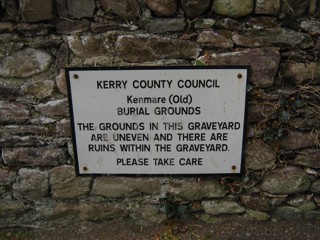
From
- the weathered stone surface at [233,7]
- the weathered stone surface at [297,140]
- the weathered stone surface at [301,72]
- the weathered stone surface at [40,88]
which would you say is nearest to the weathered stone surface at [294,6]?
the weathered stone surface at [233,7]

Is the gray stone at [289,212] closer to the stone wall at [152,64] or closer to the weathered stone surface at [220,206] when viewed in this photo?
the stone wall at [152,64]

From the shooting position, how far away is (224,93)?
84.8 inches

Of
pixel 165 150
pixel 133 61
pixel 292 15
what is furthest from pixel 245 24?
pixel 165 150

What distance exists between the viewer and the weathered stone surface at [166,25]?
79.7 inches

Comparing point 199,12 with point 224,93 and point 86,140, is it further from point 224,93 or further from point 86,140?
point 86,140

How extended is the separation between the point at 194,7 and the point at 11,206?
5.88 ft

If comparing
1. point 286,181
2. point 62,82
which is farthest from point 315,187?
point 62,82

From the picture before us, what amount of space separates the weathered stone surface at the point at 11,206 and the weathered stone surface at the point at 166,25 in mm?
1483

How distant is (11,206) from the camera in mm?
2414

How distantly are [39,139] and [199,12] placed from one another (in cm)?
128

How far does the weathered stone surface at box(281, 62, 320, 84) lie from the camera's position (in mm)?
2114

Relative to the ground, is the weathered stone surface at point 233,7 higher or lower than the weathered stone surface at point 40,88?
higher

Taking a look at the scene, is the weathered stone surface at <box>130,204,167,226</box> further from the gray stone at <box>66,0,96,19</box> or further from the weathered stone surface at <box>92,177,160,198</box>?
the gray stone at <box>66,0,96,19</box>

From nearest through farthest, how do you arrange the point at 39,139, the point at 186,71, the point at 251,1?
the point at 251,1 < the point at 186,71 < the point at 39,139
